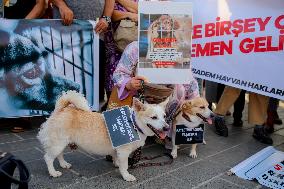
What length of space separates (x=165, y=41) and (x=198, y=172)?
127cm

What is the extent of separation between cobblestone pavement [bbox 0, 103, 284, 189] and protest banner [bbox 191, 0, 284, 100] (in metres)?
0.75

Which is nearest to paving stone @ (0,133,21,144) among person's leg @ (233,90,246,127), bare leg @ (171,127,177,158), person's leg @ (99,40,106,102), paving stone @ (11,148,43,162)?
paving stone @ (11,148,43,162)

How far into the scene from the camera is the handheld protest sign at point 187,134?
4023 mm

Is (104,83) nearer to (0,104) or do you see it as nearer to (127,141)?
(0,104)

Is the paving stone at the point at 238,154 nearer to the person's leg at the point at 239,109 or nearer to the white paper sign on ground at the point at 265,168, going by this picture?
the white paper sign on ground at the point at 265,168

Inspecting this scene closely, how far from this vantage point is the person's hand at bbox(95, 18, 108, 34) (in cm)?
454

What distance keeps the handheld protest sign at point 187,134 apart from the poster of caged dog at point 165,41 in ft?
1.92

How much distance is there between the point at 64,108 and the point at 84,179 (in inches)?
25.4

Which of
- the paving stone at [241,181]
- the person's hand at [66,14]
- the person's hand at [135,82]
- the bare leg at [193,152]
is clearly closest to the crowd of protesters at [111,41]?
the person's hand at [66,14]

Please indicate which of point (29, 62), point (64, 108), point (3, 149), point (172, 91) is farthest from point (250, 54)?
point (3, 149)

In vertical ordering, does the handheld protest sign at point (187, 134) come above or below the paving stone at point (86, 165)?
above

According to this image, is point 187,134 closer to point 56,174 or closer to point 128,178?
point 128,178

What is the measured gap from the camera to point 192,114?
398cm

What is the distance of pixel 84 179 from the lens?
340 cm
